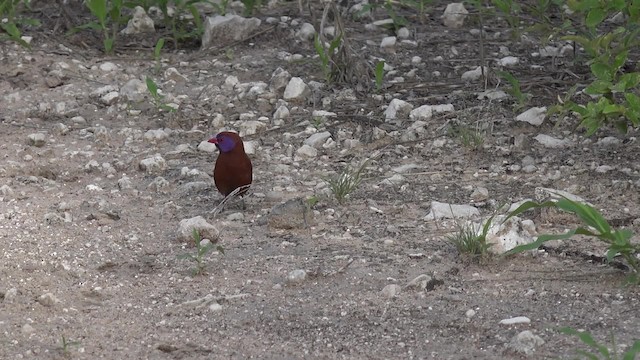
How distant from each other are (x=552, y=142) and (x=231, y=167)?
1544mm

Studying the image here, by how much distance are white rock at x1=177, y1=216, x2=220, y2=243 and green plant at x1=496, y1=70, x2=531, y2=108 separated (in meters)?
1.83

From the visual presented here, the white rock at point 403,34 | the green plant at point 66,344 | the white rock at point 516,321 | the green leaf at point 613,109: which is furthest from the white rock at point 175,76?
the white rock at point 516,321

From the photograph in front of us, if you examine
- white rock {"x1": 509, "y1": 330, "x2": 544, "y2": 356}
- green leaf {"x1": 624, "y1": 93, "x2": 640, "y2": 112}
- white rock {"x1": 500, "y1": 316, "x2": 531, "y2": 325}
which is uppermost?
green leaf {"x1": 624, "y1": 93, "x2": 640, "y2": 112}

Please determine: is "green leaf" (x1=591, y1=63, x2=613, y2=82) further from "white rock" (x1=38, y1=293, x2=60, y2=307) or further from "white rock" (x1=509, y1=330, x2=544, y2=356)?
"white rock" (x1=38, y1=293, x2=60, y2=307)

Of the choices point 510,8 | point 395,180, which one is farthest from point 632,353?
point 510,8

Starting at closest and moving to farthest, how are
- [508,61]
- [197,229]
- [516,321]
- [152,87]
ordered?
[516,321] → [197,229] → [152,87] → [508,61]

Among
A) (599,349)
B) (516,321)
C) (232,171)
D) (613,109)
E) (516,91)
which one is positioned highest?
(599,349)

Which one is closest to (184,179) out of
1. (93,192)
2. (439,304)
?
(93,192)

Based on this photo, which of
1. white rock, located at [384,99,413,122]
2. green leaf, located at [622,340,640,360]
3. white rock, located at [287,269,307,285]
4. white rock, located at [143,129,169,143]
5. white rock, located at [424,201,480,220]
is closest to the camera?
green leaf, located at [622,340,640,360]

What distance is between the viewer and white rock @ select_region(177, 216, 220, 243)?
4.24 metres

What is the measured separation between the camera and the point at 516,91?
5367 mm

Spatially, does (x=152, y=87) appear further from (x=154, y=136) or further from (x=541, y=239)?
(x=541, y=239)

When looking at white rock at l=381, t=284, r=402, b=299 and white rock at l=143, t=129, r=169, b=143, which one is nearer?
white rock at l=381, t=284, r=402, b=299

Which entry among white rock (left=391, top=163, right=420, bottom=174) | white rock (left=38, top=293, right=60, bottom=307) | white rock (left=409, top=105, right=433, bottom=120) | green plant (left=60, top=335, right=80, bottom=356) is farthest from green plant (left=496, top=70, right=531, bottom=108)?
green plant (left=60, top=335, right=80, bottom=356)
